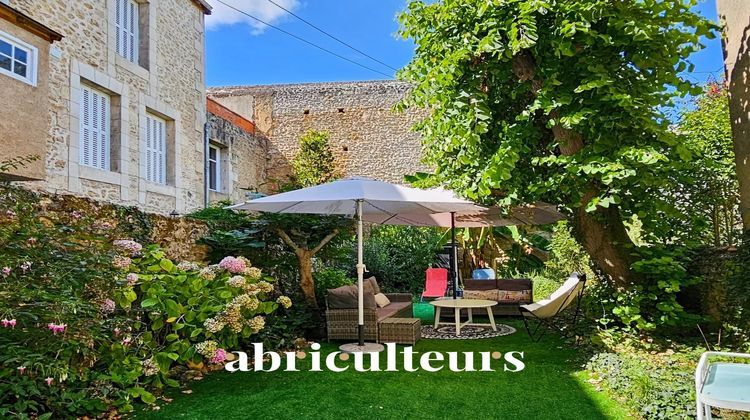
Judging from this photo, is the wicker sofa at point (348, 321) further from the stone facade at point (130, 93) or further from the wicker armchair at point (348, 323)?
the stone facade at point (130, 93)

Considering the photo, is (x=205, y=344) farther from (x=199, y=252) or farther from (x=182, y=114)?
(x=182, y=114)

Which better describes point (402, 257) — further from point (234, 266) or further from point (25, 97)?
point (25, 97)

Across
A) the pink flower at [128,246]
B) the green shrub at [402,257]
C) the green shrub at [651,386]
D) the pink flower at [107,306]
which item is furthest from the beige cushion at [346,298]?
the green shrub at [402,257]

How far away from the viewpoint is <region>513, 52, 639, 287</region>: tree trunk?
564 cm

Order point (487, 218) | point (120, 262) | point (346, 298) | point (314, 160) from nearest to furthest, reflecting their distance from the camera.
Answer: point (120, 262), point (346, 298), point (487, 218), point (314, 160)

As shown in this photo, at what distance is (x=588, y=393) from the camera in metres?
4.42

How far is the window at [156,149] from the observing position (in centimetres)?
1227

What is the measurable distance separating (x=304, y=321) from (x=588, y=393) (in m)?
4.05

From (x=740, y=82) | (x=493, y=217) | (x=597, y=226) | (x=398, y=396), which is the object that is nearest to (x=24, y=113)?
(x=398, y=396)

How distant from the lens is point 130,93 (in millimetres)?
11414

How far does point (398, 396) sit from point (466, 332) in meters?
3.39

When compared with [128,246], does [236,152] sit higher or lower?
higher

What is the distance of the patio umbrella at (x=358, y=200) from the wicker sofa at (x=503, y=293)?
2892 millimetres

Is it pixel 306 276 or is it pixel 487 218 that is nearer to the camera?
pixel 306 276
